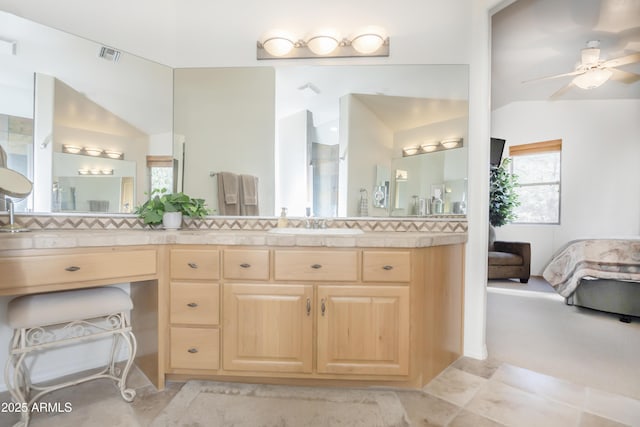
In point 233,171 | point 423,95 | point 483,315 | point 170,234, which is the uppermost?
point 423,95

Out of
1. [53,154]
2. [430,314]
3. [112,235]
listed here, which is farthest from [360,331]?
[53,154]

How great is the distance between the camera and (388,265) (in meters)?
1.52

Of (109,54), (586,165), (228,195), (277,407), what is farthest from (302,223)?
(586,165)

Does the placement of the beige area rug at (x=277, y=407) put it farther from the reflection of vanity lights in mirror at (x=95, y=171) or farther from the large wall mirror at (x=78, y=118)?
the reflection of vanity lights in mirror at (x=95, y=171)

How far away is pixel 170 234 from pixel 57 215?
0.85 m

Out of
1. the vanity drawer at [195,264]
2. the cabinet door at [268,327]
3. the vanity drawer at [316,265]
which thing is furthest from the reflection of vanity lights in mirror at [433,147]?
the vanity drawer at [195,264]

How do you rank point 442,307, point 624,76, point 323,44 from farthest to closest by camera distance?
point 624,76 → point 323,44 → point 442,307

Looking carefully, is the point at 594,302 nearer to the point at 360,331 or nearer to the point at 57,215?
the point at 360,331

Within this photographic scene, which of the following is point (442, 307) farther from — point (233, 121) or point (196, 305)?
point (233, 121)

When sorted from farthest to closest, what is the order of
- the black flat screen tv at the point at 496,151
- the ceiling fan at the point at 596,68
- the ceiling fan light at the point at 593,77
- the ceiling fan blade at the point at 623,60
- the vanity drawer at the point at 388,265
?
1. the black flat screen tv at the point at 496,151
2. the ceiling fan light at the point at 593,77
3. the ceiling fan at the point at 596,68
4. the ceiling fan blade at the point at 623,60
5. the vanity drawer at the point at 388,265

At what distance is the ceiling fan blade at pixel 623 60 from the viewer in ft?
8.98

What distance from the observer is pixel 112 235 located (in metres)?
1.43

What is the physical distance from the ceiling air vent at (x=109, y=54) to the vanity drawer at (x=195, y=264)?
4.53 feet

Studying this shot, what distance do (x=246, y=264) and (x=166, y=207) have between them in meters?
0.73
